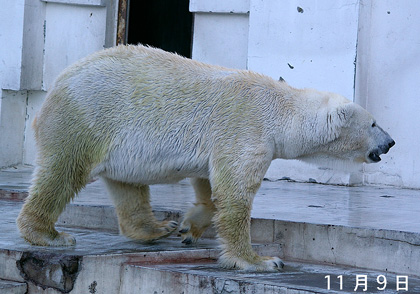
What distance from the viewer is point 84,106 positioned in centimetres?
405

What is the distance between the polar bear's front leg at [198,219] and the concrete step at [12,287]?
100 centimetres

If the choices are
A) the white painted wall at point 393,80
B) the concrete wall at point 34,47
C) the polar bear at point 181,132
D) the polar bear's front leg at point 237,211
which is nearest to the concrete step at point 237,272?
the polar bear's front leg at point 237,211

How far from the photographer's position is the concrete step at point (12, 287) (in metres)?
3.68

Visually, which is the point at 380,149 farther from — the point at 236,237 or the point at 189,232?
the point at 189,232

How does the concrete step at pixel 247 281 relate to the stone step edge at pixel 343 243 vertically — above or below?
below

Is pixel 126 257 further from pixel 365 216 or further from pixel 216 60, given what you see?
pixel 216 60

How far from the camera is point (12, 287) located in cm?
374

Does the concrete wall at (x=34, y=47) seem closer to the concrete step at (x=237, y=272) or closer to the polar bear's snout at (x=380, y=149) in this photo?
the concrete step at (x=237, y=272)

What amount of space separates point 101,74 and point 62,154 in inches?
19.3

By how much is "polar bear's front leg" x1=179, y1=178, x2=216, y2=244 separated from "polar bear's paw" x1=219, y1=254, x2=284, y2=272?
52 cm
